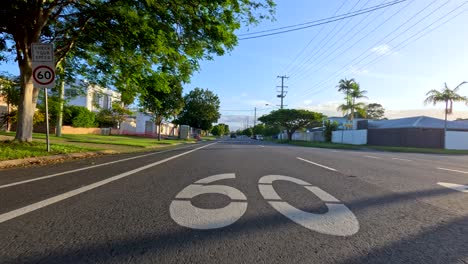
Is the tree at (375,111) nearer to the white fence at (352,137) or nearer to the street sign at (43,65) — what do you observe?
the white fence at (352,137)

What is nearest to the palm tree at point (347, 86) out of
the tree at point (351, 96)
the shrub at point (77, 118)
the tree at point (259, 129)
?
the tree at point (351, 96)

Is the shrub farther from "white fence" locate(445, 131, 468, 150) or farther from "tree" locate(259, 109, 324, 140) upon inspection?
"white fence" locate(445, 131, 468, 150)

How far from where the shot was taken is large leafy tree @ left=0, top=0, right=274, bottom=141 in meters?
12.8

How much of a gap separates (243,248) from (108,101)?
69.3 meters

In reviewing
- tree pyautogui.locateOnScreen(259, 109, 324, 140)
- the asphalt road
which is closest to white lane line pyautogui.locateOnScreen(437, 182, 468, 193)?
the asphalt road

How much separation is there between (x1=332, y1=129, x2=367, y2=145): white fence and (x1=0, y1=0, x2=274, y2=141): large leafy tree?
1613 inches

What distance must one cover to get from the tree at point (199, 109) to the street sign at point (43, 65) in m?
51.3

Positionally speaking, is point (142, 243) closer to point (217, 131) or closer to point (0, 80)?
point (0, 80)

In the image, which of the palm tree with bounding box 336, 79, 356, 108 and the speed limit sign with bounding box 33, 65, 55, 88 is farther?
the palm tree with bounding box 336, 79, 356, 108

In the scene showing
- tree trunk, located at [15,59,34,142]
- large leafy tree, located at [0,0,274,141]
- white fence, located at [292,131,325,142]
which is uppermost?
large leafy tree, located at [0,0,274,141]

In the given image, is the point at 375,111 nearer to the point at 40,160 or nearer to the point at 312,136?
the point at 312,136

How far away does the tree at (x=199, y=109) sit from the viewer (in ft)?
210

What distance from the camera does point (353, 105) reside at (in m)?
57.1

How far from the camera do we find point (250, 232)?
4145 mm
